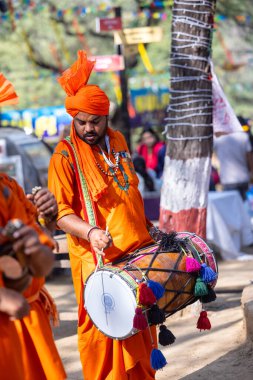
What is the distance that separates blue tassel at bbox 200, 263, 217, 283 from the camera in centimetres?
513

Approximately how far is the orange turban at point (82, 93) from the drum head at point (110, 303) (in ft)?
3.28

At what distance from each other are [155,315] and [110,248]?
1.83 ft

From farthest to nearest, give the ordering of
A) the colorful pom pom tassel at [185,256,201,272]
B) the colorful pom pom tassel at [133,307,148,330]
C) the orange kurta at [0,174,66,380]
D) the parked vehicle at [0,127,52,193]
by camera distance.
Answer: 1. the parked vehicle at [0,127,52,193]
2. the colorful pom pom tassel at [185,256,201,272]
3. the colorful pom pom tassel at [133,307,148,330]
4. the orange kurta at [0,174,66,380]

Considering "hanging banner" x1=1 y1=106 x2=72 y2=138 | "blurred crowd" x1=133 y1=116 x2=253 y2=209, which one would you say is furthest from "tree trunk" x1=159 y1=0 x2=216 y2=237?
"hanging banner" x1=1 y1=106 x2=72 y2=138

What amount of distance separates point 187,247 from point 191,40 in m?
2.57

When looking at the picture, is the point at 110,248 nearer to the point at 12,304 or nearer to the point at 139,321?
the point at 139,321

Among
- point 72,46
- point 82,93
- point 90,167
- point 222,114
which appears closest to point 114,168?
point 90,167

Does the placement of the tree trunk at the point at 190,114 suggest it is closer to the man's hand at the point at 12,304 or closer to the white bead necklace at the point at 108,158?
the white bead necklace at the point at 108,158

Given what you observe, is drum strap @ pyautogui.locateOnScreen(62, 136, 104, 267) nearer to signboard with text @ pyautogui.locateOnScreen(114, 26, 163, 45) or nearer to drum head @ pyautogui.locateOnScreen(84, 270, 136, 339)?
drum head @ pyautogui.locateOnScreen(84, 270, 136, 339)

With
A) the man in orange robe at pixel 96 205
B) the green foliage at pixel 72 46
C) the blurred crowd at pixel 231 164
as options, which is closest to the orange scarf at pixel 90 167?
the man in orange robe at pixel 96 205

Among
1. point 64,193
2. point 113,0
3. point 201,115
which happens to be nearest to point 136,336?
point 64,193

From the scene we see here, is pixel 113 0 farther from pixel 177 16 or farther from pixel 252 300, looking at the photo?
pixel 252 300

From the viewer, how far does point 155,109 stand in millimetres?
17000

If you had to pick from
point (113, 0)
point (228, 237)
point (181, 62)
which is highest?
point (181, 62)
